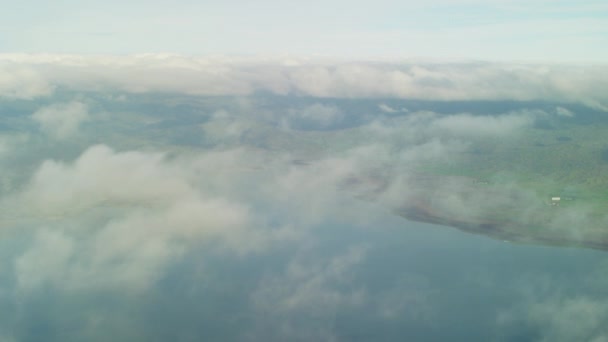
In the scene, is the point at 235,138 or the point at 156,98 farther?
the point at 156,98

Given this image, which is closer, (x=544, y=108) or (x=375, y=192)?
(x=375, y=192)

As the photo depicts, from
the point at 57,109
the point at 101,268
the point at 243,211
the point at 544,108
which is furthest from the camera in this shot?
the point at 544,108

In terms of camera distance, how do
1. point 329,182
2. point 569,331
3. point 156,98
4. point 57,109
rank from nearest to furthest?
point 569,331 < point 329,182 < point 57,109 < point 156,98

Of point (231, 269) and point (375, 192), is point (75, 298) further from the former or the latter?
point (375, 192)

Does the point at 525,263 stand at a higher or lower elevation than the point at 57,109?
lower

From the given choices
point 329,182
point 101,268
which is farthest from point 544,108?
point 101,268

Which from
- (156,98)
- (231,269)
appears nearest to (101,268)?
(231,269)

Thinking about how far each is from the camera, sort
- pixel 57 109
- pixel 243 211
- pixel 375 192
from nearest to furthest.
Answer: pixel 243 211, pixel 375 192, pixel 57 109

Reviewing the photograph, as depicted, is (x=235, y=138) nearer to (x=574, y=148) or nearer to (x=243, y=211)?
(x=243, y=211)

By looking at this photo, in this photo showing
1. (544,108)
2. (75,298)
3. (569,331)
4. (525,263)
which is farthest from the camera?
(544,108)
